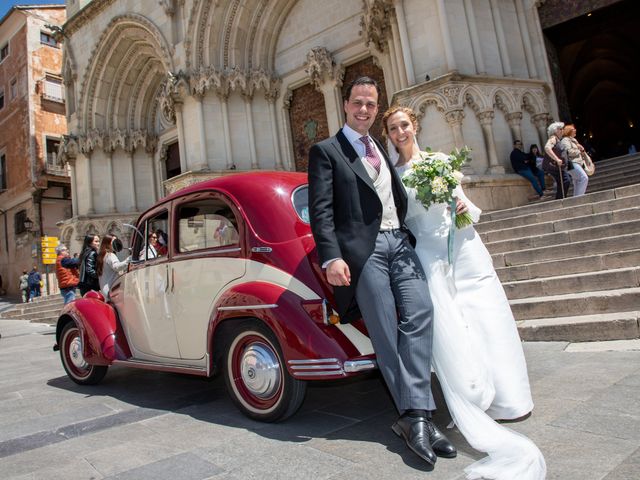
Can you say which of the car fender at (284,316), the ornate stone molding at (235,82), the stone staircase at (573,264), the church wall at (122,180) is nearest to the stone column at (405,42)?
the stone staircase at (573,264)

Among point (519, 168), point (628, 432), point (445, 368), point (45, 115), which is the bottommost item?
point (628, 432)

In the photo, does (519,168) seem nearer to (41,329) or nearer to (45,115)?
(41,329)

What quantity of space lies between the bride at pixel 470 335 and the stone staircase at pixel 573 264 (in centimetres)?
205

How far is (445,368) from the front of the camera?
2.53 metres

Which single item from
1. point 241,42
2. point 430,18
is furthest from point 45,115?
point 430,18

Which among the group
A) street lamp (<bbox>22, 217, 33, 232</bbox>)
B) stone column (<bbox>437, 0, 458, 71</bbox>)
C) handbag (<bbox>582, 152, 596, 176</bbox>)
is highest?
street lamp (<bbox>22, 217, 33, 232</bbox>)

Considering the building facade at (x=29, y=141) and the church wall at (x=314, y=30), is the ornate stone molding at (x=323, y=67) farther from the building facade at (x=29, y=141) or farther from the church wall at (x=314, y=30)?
the building facade at (x=29, y=141)

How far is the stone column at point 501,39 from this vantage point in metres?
10.6

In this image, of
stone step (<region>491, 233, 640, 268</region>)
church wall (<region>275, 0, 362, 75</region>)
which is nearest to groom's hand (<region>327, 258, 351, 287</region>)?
stone step (<region>491, 233, 640, 268</region>)

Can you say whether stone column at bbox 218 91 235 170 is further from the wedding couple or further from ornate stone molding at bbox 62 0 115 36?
the wedding couple

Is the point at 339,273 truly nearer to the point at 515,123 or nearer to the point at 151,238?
the point at 151,238

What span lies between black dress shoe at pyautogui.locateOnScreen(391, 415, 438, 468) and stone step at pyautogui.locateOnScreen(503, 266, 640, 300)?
11.6 ft

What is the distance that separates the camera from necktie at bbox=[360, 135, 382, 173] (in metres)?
2.83

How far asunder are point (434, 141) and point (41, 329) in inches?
435
